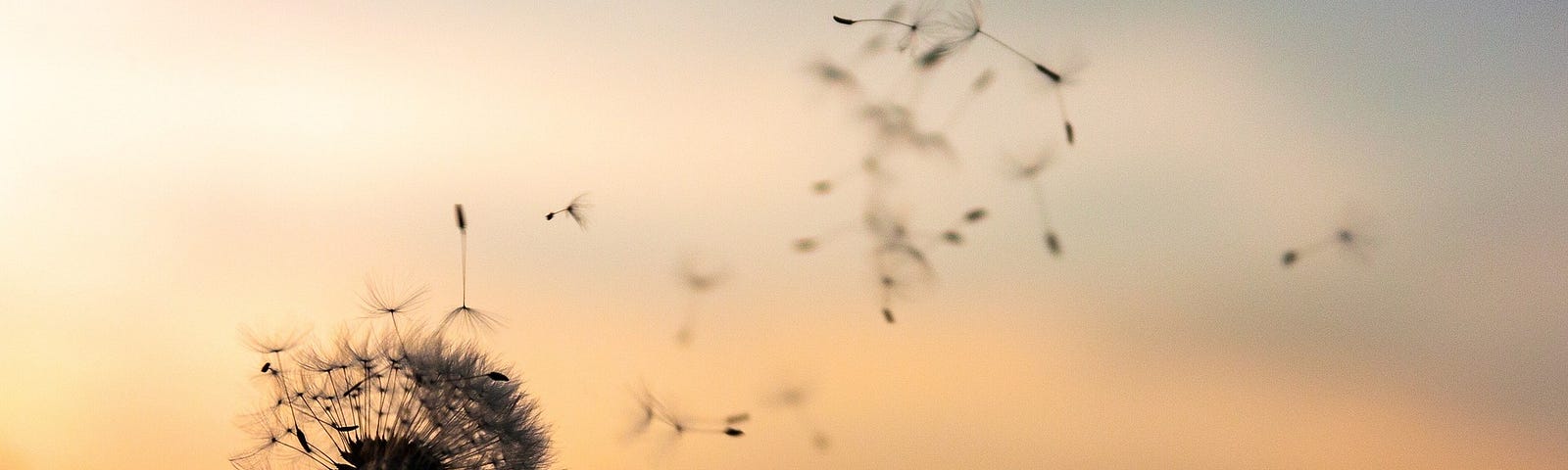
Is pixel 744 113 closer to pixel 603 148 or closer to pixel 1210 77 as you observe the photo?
pixel 603 148

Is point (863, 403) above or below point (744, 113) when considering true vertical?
below

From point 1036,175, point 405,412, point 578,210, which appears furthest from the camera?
point 578,210

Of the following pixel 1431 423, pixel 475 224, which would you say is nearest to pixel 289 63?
pixel 475 224

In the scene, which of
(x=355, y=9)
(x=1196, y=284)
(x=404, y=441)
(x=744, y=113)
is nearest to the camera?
(x=404, y=441)

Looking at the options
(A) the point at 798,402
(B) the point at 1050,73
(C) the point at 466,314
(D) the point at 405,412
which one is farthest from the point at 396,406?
(B) the point at 1050,73

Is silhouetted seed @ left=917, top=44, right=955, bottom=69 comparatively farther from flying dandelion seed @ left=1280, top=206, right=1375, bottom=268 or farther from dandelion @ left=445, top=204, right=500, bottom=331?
dandelion @ left=445, top=204, right=500, bottom=331

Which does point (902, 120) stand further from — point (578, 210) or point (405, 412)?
point (405, 412)

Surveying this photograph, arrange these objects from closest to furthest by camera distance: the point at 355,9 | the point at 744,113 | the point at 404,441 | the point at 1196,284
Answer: the point at 404,441, the point at 1196,284, the point at 744,113, the point at 355,9

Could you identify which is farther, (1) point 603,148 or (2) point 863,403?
(1) point 603,148
